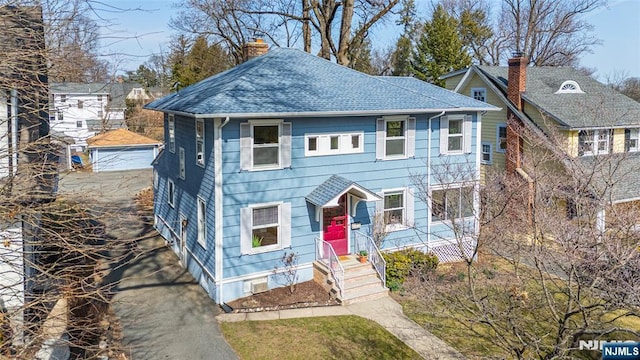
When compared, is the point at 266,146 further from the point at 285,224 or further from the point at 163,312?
the point at 163,312

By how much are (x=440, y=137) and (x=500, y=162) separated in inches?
370

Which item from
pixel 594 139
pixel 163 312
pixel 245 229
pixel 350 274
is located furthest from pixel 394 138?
pixel 594 139

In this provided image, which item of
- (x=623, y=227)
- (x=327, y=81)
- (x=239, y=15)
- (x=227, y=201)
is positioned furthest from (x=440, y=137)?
(x=239, y=15)

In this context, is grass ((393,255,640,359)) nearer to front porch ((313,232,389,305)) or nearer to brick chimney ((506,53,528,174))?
front porch ((313,232,389,305))

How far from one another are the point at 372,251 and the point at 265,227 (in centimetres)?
366

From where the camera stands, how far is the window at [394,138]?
1606 centimetres

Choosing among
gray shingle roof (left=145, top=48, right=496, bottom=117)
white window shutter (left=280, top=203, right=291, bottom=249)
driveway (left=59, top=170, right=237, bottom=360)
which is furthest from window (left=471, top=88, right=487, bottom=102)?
driveway (left=59, top=170, right=237, bottom=360)

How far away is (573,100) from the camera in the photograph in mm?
23938

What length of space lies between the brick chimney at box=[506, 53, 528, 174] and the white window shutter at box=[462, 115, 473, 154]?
6.22 m

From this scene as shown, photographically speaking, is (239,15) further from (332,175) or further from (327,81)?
(332,175)

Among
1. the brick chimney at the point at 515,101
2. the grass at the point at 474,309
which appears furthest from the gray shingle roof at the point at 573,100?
the grass at the point at 474,309

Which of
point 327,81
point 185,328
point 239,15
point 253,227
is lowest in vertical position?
point 185,328

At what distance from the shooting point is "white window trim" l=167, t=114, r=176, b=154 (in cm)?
1784

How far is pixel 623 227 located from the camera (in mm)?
7871
